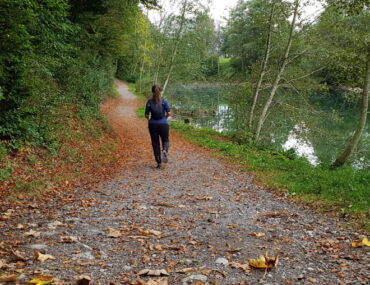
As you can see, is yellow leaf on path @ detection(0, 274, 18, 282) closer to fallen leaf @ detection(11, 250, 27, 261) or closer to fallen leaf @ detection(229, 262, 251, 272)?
fallen leaf @ detection(11, 250, 27, 261)

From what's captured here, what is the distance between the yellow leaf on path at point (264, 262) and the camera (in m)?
3.65

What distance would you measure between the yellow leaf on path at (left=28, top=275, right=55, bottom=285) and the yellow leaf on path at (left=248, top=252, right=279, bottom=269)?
2227mm

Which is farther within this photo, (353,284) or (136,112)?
(136,112)

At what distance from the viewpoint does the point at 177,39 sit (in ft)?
87.5

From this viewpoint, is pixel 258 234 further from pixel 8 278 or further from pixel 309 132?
pixel 309 132

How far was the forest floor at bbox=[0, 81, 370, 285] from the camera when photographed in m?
3.50

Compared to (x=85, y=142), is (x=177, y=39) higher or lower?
higher

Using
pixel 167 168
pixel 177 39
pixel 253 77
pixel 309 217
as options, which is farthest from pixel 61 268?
pixel 177 39

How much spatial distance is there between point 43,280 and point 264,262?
244 cm

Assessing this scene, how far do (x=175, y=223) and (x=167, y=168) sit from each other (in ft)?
15.7

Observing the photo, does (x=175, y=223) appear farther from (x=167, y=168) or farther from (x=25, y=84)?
(x=25, y=84)

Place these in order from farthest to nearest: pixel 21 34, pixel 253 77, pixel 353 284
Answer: pixel 253 77, pixel 21 34, pixel 353 284

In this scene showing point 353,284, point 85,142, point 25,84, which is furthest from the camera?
point 85,142

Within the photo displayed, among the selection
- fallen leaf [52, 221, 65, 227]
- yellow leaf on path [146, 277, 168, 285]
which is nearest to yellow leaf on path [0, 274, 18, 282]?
yellow leaf on path [146, 277, 168, 285]
